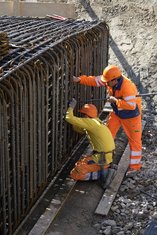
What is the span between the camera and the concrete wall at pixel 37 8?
11.2 m

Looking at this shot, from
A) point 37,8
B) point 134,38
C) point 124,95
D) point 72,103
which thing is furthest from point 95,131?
point 37,8

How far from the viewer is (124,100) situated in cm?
716

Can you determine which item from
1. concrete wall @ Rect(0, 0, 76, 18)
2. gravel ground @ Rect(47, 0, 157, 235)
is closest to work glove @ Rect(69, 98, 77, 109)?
gravel ground @ Rect(47, 0, 157, 235)

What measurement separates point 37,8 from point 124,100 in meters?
5.18

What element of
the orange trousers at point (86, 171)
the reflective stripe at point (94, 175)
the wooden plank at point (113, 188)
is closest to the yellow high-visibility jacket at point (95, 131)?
the orange trousers at point (86, 171)

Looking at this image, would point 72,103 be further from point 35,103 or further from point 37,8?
point 37,8

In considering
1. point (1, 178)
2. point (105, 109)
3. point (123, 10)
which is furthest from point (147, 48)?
point (1, 178)

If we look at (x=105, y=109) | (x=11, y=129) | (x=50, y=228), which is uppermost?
(x=11, y=129)

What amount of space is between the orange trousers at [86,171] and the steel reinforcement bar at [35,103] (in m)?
0.30

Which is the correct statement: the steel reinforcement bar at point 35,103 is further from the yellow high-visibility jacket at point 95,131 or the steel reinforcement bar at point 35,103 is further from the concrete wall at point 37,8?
the concrete wall at point 37,8

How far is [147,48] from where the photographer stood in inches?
420

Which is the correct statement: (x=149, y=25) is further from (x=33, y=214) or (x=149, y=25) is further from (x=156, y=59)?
(x=33, y=214)

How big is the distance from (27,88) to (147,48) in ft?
20.0

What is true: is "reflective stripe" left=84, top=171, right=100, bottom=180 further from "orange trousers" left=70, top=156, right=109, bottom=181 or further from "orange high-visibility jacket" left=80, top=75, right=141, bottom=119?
"orange high-visibility jacket" left=80, top=75, right=141, bottom=119
